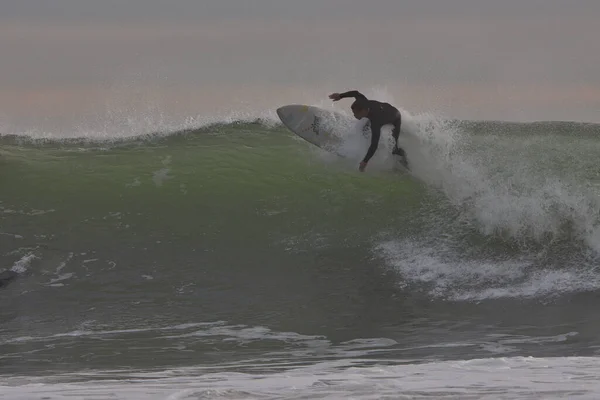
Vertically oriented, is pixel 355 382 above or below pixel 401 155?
below

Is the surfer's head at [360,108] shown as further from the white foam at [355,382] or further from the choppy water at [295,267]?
the white foam at [355,382]

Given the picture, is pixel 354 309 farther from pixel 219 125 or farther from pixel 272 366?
pixel 219 125

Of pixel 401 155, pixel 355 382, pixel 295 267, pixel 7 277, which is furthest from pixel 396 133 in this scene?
pixel 355 382

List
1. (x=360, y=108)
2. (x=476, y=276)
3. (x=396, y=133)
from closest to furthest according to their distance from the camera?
(x=476, y=276) < (x=360, y=108) < (x=396, y=133)

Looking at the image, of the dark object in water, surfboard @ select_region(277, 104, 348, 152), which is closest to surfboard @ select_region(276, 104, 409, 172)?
surfboard @ select_region(277, 104, 348, 152)

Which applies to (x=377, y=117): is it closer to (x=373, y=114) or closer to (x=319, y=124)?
(x=373, y=114)

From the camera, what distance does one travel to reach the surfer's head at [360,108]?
11.6m

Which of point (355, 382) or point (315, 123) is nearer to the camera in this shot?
point (355, 382)

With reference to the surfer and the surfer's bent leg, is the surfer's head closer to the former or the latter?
the surfer

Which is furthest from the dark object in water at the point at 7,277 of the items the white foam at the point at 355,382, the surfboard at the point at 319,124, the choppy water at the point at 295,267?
the surfboard at the point at 319,124

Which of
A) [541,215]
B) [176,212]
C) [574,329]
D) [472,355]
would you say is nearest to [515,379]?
[472,355]

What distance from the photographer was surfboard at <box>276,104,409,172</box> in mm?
12375

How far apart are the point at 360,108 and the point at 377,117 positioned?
0.27 m

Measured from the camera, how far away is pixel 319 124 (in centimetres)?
1270
